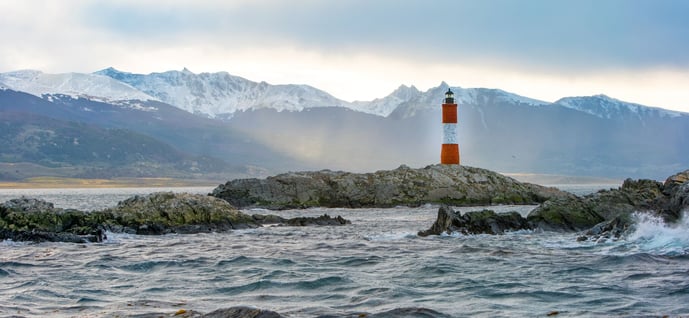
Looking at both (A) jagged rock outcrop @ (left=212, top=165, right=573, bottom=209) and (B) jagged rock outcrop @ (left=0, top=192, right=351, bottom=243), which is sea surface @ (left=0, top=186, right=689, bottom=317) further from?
(A) jagged rock outcrop @ (left=212, top=165, right=573, bottom=209)

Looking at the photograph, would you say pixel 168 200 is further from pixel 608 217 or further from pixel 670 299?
pixel 670 299

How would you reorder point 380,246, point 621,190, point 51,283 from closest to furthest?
point 51,283
point 380,246
point 621,190

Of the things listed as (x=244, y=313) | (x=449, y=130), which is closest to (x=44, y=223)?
(x=244, y=313)

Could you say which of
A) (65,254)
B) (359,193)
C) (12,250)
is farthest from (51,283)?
(359,193)

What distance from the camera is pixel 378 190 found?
338 feet

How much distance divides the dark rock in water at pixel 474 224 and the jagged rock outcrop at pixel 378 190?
48949 mm

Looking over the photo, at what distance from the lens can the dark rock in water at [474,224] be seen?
154 ft

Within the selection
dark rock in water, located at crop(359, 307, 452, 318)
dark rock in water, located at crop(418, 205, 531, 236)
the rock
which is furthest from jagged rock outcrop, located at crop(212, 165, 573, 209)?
dark rock in water, located at crop(359, 307, 452, 318)

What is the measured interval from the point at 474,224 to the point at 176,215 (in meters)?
19.7

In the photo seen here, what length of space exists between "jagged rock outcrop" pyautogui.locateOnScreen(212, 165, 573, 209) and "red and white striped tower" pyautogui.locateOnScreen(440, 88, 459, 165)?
2.59m

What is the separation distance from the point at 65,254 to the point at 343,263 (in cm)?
1284

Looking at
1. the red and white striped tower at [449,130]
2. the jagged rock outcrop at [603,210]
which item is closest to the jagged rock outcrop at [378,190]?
the red and white striped tower at [449,130]

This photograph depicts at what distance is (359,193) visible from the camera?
10262 centimetres

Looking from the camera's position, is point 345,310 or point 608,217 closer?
point 345,310
